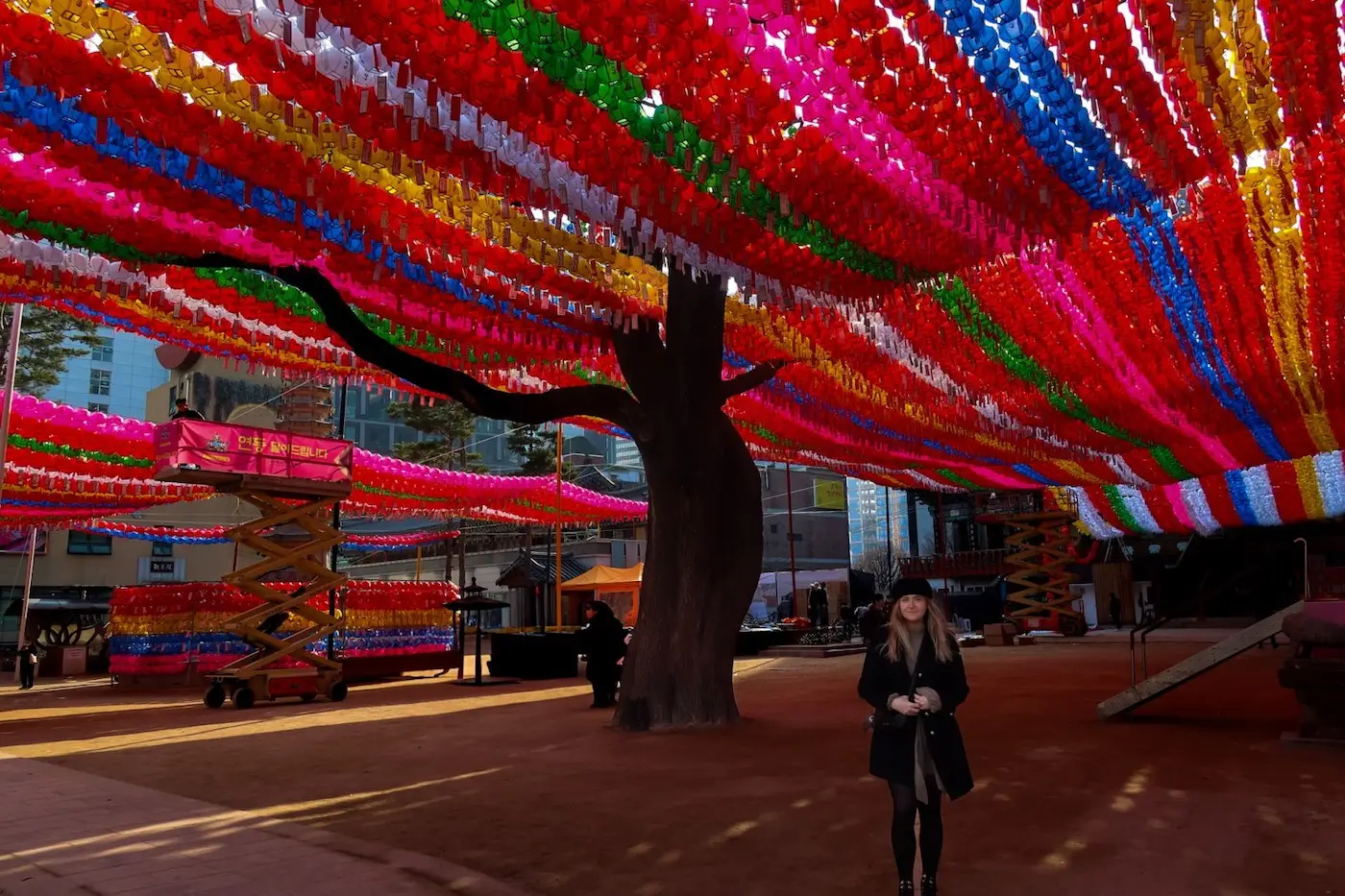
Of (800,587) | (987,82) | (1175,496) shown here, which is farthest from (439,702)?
(800,587)

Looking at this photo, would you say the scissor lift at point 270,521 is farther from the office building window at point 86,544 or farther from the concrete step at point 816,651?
the office building window at point 86,544

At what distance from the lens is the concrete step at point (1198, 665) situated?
28.5 ft

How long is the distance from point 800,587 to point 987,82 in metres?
38.3

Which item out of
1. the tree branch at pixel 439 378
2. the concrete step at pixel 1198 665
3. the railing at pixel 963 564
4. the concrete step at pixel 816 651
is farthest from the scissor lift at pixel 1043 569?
the tree branch at pixel 439 378

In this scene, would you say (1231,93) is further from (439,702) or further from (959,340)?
(439,702)

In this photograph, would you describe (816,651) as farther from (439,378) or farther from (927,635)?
(927,635)

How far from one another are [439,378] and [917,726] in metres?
5.96

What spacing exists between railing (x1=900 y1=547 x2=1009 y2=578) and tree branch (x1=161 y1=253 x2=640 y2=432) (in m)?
35.5

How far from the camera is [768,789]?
247 inches

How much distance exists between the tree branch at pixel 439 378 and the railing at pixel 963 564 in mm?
35483

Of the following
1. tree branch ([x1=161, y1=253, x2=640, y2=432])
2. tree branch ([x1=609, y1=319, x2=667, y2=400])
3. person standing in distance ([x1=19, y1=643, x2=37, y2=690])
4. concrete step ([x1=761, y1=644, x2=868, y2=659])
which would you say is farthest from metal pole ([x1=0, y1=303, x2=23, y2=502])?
concrete step ([x1=761, y1=644, x2=868, y2=659])


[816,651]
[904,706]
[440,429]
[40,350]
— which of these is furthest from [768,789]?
→ [40,350]

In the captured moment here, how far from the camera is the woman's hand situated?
3.70 metres

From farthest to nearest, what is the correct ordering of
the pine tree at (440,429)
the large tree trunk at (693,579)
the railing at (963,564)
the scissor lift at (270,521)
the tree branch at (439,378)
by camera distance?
the railing at (963,564) < the pine tree at (440,429) < the scissor lift at (270,521) < the large tree trunk at (693,579) < the tree branch at (439,378)
